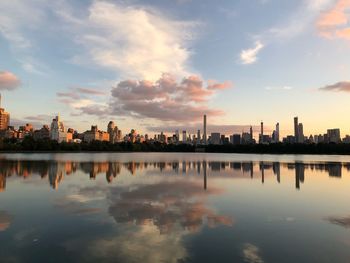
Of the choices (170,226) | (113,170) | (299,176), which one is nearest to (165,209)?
(170,226)

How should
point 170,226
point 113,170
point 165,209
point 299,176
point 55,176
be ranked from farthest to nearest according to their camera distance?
point 113,170 < point 299,176 < point 55,176 < point 165,209 < point 170,226

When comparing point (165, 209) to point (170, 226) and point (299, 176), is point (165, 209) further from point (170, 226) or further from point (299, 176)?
point (299, 176)

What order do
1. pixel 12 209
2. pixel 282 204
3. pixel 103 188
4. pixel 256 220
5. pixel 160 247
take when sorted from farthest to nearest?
pixel 103 188
pixel 282 204
pixel 12 209
pixel 256 220
pixel 160 247

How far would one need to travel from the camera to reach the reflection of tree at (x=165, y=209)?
17656 mm

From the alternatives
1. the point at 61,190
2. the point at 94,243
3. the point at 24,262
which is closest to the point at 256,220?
the point at 94,243

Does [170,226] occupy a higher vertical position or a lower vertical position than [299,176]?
higher

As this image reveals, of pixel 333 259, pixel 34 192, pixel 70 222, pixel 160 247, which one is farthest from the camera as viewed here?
pixel 34 192

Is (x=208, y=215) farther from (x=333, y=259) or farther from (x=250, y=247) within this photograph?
(x=333, y=259)

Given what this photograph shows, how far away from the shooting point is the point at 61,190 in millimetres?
29406

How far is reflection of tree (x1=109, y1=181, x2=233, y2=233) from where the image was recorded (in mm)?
17656

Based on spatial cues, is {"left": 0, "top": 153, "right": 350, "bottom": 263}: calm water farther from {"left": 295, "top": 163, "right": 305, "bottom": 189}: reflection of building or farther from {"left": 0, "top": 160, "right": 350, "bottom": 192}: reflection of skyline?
{"left": 295, "top": 163, "right": 305, "bottom": 189}: reflection of building

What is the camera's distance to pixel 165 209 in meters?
21.2

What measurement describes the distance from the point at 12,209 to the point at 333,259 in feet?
61.7

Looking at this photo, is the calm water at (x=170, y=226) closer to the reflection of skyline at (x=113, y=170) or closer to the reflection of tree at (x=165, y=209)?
the reflection of tree at (x=165, y=209)
